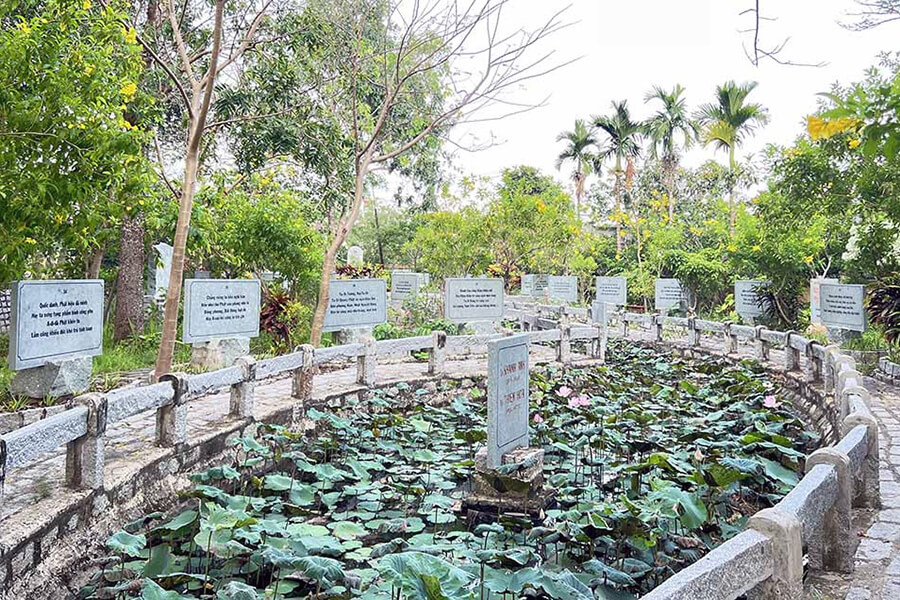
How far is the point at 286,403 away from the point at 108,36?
12.4ft

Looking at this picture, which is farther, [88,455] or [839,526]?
[88,455]

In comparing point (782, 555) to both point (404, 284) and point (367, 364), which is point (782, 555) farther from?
point (404, 284)

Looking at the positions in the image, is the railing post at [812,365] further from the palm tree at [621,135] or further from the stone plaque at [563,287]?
the palm tree at [621,135]

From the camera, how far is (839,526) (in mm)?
2887

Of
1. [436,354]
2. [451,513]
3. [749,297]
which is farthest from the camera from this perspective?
[749,297]

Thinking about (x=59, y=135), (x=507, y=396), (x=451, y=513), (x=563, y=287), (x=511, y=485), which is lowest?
(x=451, y=513)

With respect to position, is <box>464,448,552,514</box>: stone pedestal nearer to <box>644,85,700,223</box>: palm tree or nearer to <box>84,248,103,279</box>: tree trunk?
<box>84,248,103,279</box>: tree trunk

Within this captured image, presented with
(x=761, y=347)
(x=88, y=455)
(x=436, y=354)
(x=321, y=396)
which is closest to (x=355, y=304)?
(x=436, y=354)

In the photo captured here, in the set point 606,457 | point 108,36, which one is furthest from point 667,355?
point 108,36

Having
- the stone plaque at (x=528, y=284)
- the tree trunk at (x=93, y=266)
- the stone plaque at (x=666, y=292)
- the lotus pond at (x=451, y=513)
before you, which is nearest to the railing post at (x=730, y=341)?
the lotus pond at (x=451, y=513)

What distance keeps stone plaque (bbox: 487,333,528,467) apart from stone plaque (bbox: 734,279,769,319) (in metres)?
9.18

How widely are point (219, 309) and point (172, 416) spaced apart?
288cm

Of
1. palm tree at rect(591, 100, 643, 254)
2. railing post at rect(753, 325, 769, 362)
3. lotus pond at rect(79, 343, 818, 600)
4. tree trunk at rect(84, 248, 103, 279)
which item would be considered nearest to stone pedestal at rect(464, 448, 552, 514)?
lotus pond at rect(79, 343, 818, 600)

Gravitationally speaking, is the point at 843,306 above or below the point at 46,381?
above
